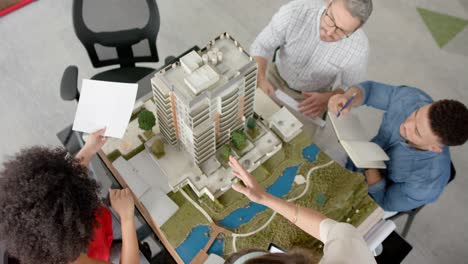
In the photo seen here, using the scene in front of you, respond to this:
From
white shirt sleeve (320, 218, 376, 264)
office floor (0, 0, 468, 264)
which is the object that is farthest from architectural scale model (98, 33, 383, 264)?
office floor (0, 0, 468, 264)

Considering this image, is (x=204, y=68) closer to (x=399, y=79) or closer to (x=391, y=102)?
(x=391, y=102)

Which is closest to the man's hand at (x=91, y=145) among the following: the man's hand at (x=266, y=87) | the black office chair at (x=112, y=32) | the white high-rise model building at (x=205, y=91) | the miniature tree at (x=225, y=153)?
the white high-rise model building at (x=205, y=91)

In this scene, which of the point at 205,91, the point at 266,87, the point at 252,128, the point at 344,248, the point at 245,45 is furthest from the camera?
the point at 245,45

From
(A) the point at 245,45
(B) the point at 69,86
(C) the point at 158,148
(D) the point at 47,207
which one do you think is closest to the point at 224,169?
(C) the point at 158,148

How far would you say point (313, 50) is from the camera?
2.66 meters

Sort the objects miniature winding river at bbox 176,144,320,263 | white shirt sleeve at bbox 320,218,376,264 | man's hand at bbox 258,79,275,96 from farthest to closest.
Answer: man's hand at bbox 258,79,275,96
miniature winding river at bbox 176,144,320,263
white shirt sleeve at bbox 320,218,376,264

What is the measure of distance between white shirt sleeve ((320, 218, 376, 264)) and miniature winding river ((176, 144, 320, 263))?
0.51 meters

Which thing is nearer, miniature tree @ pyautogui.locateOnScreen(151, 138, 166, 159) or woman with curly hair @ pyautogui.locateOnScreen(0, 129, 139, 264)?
woman with curly hair @ pyautogui.locateOnScreen(0, 129, 139, 264)

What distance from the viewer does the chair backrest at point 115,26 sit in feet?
8.73

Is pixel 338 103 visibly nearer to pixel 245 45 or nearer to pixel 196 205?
pixel 196 205

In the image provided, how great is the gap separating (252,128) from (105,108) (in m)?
0.81

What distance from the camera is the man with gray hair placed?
7.95 ft

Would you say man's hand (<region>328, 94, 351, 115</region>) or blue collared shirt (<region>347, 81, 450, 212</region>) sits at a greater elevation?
man's hand (<region>328, 94, 351, 115</region>)

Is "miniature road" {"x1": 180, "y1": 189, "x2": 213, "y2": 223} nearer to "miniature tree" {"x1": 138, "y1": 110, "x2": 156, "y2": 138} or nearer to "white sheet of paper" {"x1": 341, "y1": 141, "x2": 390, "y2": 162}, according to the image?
"miniature tree" {"x1": 138, "y1": 110, "x2": 156, "y2": 138}
